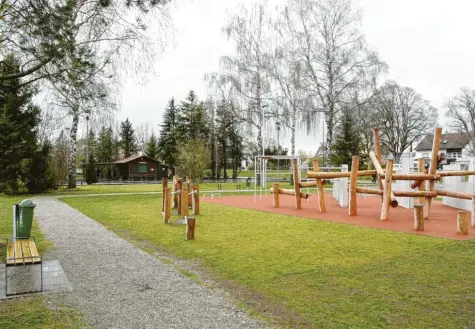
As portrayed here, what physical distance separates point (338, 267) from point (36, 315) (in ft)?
13.4

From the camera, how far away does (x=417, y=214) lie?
29.9 ft

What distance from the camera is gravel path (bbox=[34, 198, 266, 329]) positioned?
3.60m

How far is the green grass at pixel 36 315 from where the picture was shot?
3512 millimetres

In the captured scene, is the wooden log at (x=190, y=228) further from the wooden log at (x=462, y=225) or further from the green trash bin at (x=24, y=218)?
the wooden log at (x=462, y=225)

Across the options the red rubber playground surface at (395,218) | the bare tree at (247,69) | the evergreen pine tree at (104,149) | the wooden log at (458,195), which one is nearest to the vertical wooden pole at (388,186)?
the red rubber playground surface at (395,218)

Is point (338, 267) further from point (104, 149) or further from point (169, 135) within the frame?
point (104, 149)

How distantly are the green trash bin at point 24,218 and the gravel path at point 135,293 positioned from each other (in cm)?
67

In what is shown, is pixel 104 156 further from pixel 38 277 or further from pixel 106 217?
pixel 38 277

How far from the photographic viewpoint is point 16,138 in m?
20.1

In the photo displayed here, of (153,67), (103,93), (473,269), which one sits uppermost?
(153,67)

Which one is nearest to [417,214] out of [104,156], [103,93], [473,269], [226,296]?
[473,269]

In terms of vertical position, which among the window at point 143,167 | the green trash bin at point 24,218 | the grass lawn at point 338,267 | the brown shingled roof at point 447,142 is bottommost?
the grass lawn at point 338,267

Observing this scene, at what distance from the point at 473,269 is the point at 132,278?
16.4ft

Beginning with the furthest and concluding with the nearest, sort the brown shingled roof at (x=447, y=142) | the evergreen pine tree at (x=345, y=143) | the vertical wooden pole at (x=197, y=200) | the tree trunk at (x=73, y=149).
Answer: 1. the brown shingled roof at (x=447, y=142)
2. the evergreen pine tree at (x=345, y=143)
3. the tree trunk at (x=73, y=149)
4. the vertical wooden pole at (x=197, y=200)
